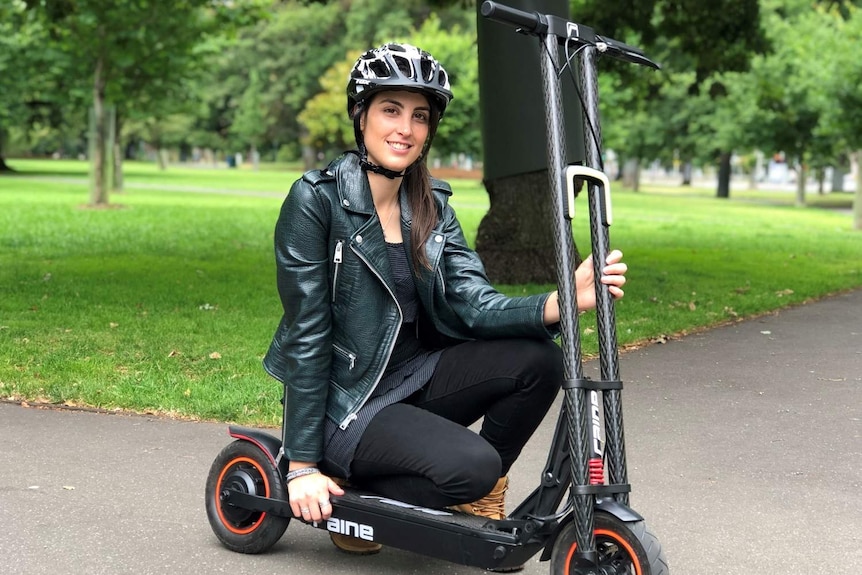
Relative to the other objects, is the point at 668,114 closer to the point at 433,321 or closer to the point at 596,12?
the point at 596,12

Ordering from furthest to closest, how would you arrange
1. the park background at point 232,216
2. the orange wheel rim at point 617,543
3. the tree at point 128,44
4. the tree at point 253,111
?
the tree at point 253,111 < the tree at point 128,44 < the park background at point 232,216 < the orange wheel rim at point 617,543

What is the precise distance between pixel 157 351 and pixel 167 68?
63.7 ft

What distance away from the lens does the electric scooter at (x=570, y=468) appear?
2957 millimetres

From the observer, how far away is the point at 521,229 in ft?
36.4

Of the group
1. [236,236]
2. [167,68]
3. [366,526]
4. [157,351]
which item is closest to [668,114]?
[167,68]

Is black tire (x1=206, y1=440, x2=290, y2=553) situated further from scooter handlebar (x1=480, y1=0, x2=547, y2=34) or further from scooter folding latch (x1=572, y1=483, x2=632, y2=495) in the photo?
scooter handlebar (x1=480, y1=0, x2=547, y2=34)

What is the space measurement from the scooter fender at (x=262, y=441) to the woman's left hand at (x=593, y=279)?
1161 millimetres

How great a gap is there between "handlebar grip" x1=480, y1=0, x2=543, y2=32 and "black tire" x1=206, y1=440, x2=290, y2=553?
5.26 ft

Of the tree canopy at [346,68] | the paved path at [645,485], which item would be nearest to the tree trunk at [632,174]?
the tree canopy at [346,68]

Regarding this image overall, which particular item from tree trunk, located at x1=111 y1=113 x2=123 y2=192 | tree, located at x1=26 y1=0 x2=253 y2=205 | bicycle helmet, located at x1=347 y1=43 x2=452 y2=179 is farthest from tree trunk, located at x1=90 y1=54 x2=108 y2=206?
bicycle helmet, located at x1=347 y1=43 x2=452 y2=179

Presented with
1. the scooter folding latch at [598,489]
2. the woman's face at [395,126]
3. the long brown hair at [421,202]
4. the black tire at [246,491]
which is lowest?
the black tire at [246,491]

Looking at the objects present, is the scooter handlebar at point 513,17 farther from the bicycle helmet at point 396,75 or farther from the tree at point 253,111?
the tree at point 253,111

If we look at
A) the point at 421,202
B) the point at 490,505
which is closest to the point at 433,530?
the point at 490,505

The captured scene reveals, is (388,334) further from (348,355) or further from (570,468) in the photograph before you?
(570,468)
